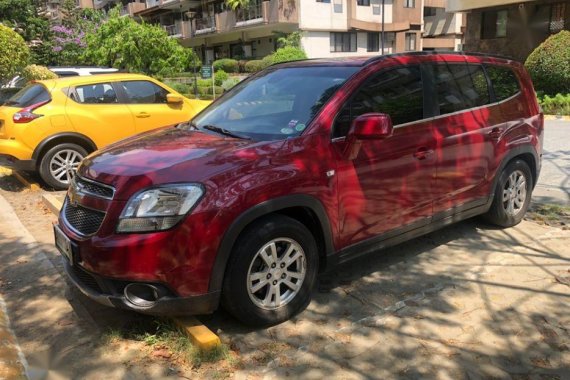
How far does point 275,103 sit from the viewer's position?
421cm

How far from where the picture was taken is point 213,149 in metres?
3.51

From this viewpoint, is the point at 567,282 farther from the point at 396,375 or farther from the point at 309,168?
the point at 309,168

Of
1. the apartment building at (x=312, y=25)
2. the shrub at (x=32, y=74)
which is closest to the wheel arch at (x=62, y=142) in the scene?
the shrub at (x=32, y=74)

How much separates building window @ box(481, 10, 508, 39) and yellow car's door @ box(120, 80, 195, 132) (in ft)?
64.7

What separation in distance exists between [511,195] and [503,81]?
1.15 m

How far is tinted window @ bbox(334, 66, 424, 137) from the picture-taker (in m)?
3.86

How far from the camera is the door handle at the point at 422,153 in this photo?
13.8 feet

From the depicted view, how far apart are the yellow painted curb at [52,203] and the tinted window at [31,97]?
1.55 metres

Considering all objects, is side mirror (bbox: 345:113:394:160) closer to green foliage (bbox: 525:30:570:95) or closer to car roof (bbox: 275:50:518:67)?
car roof (bbox: 275:50:518:67)

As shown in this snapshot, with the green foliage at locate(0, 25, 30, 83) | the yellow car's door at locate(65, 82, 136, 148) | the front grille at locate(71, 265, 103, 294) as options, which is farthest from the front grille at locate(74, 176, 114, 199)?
the green foliage at locate(0, 25, 30, 83)

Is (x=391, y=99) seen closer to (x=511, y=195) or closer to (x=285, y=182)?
(x=285, y=182)

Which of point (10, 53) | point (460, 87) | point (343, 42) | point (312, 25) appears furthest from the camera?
point (343, 42)

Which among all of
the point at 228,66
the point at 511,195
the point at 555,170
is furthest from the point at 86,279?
the point at 228,66

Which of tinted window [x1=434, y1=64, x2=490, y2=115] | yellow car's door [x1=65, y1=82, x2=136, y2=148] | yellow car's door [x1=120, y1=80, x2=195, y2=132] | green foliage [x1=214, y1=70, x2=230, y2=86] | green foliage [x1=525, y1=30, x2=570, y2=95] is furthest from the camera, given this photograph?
green foliage [x1=214, y1=70, x2=230, y2=86]
